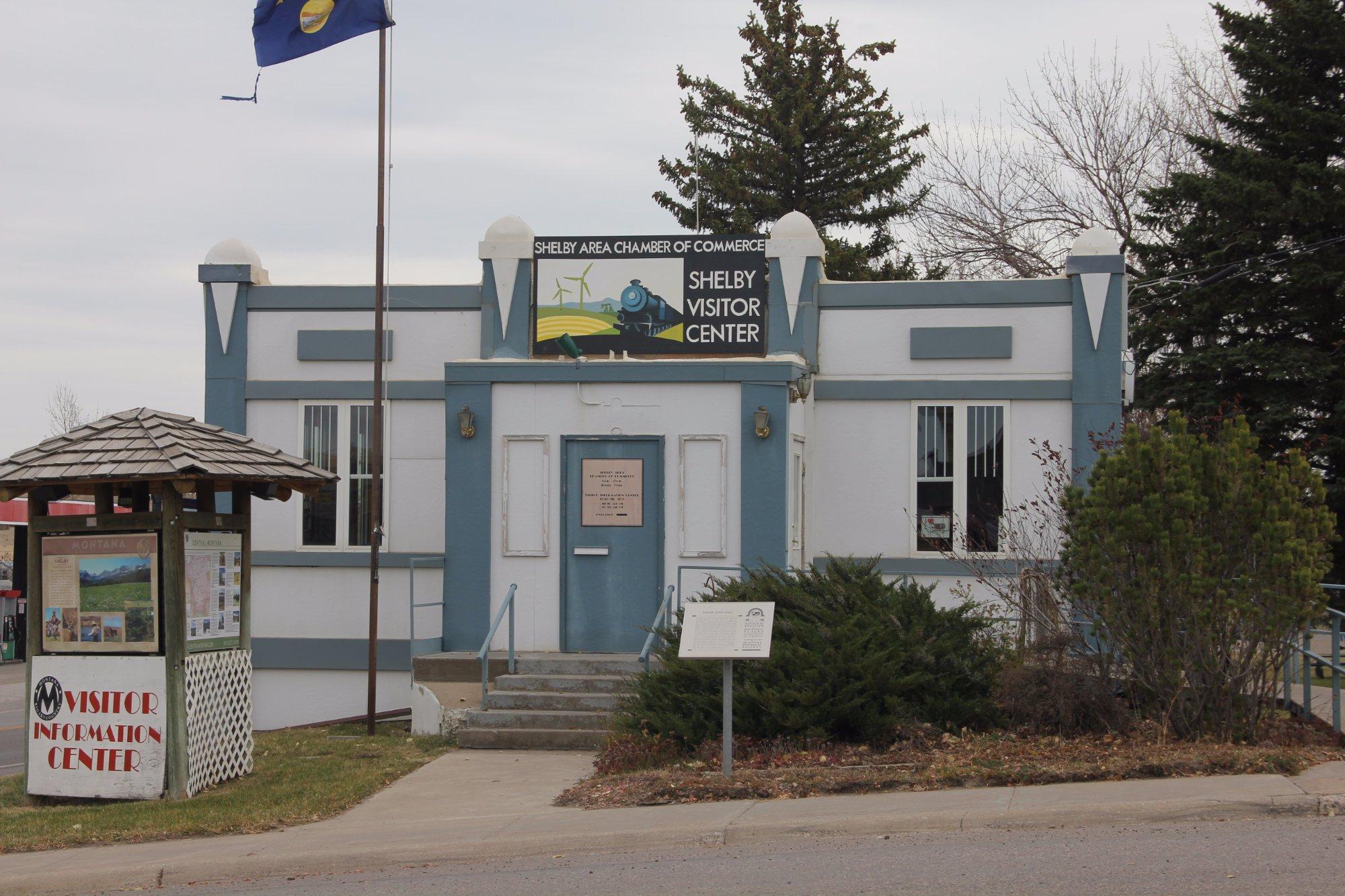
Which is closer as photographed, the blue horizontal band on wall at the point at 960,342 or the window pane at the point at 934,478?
the blue horizontal band on wall at the point at 960,342

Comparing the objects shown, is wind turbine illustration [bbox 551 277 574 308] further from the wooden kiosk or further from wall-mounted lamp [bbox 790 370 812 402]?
the wooden kiosk

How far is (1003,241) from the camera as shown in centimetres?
3531

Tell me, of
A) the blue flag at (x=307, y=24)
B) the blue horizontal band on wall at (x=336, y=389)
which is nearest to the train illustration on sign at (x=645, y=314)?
the blue horizontal band on wall at (x=336, y=389)

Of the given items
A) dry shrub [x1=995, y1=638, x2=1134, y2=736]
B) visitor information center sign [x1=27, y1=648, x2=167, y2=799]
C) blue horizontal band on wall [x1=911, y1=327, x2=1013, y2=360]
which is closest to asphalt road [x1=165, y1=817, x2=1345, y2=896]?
dry shrub [x1=995, y1=638, x2=1134, y2=736]

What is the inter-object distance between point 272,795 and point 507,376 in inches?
218

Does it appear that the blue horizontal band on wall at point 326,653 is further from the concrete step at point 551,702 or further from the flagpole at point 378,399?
the concrete step at point 551,702

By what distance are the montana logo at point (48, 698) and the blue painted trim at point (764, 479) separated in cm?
663

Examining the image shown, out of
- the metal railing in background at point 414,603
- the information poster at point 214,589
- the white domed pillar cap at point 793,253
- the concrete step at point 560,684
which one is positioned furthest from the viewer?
the white domed pillar cap at point 793,253

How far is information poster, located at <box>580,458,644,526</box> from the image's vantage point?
1496cm

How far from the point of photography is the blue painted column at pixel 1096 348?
1580 cm

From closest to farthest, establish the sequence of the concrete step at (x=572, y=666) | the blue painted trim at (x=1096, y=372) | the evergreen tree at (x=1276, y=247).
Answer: the concrete step at (x=572, y=666), the blue painted trim at (x=1096, y=372), the evergreen tree at (x=1276, y=247)

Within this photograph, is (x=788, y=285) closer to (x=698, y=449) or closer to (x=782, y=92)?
(x=698, y=449)

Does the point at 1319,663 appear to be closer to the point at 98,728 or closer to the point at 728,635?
the point at 728,635

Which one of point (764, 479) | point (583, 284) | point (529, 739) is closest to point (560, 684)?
point (529, 739)
